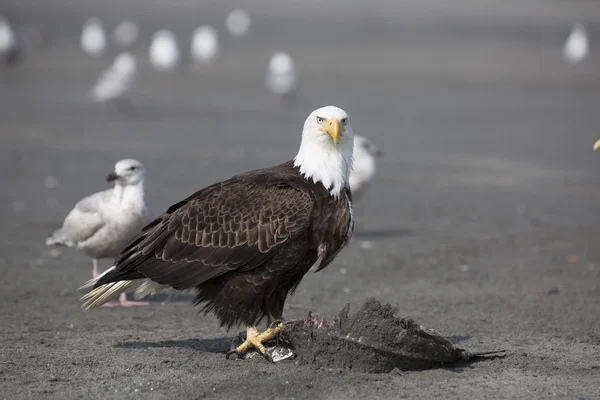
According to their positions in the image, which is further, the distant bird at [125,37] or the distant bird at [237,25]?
the distant bird at [237,25]


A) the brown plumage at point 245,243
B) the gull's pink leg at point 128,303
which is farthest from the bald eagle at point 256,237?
the gull's pink leg at point 128,303

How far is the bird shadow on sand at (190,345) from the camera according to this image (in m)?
7.97

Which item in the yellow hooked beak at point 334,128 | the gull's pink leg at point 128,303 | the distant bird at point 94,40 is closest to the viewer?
the yellow hooked beak at point 334,128

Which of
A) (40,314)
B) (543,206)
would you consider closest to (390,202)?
(543,206)

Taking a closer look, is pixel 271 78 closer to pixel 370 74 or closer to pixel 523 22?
pixel 370 74

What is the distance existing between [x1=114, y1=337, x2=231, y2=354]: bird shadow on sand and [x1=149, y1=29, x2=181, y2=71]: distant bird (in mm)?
24652

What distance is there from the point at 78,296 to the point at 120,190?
1196 mm

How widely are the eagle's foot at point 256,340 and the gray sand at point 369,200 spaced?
93 mm

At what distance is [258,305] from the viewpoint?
24.5 feet

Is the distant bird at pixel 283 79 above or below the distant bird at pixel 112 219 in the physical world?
above

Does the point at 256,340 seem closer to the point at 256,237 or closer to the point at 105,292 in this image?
the point at 256,237

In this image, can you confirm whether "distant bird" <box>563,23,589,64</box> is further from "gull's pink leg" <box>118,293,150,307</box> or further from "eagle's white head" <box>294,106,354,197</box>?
"eagle's white head" <box>294,106,354,197</box>

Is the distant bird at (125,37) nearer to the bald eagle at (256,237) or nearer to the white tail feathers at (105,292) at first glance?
the white tail feathers at (105,292)

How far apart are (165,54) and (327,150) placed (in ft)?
83.8
